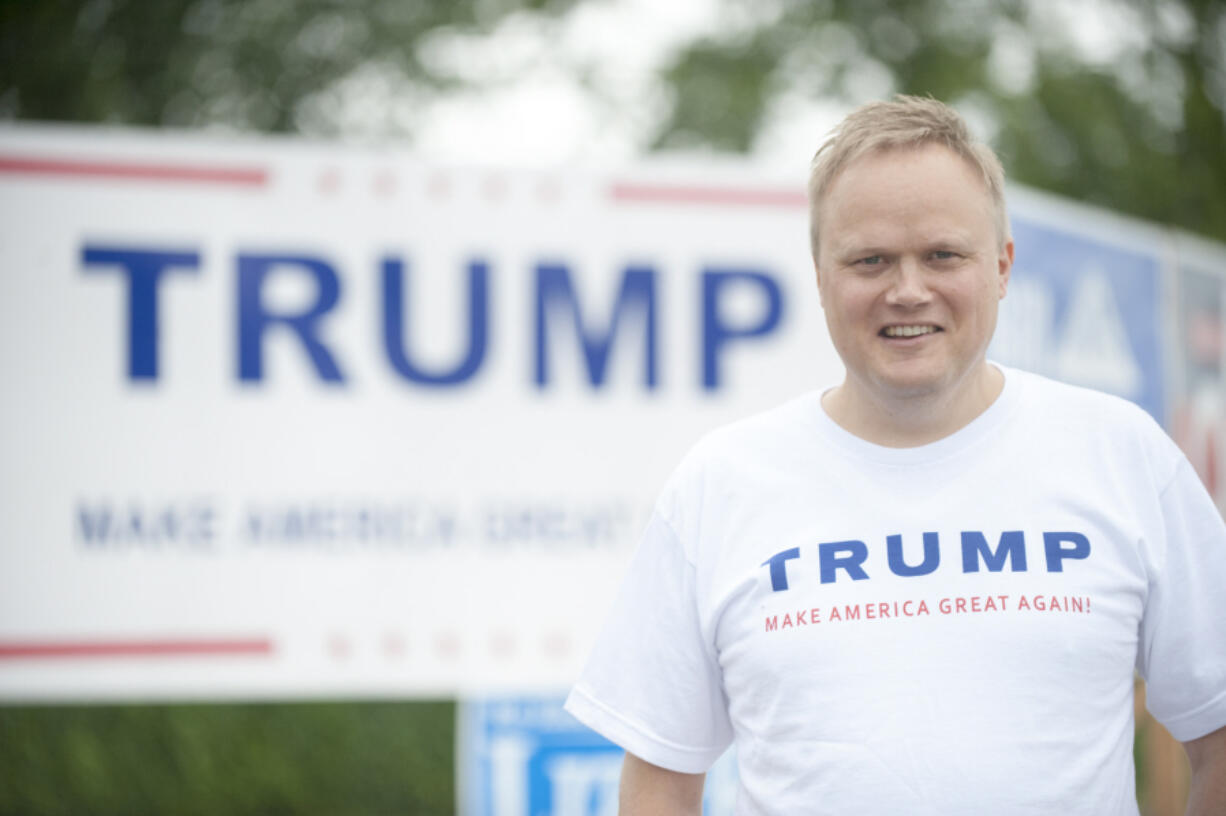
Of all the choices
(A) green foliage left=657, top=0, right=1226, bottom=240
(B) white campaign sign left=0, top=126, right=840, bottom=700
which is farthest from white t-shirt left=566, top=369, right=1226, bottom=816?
(A) green foliage left=657, top=0, right=1226, bottom=240

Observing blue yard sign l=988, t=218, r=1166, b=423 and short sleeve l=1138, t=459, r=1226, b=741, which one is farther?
blue yard sign l=988, t=218, r=1166, b=423

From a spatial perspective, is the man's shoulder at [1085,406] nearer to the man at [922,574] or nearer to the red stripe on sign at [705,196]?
the man at [922,574]

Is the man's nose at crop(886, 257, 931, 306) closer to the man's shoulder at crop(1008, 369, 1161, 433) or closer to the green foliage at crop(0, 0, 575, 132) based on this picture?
the man's shoulder at crop(1008, 369, 1161, 433)

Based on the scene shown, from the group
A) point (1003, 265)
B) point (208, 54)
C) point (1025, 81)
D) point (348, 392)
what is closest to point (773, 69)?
point (1025, 81)

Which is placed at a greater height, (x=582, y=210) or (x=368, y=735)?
(x=582, y=210)

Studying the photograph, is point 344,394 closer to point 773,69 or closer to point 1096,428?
point 1096,428

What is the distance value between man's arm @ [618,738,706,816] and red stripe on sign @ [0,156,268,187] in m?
2.51

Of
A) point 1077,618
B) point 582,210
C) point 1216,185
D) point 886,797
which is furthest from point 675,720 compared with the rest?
point 1216,185

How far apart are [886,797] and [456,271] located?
98.4 inches

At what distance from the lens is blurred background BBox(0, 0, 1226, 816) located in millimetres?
3400

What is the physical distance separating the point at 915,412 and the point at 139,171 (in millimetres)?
2723

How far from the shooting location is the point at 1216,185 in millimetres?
8297

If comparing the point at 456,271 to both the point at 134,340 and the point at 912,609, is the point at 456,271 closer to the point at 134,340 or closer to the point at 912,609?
the point at 134,340

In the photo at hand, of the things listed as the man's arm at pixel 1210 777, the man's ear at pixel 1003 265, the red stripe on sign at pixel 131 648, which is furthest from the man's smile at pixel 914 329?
the red stripe on sign at pixel 131 648
